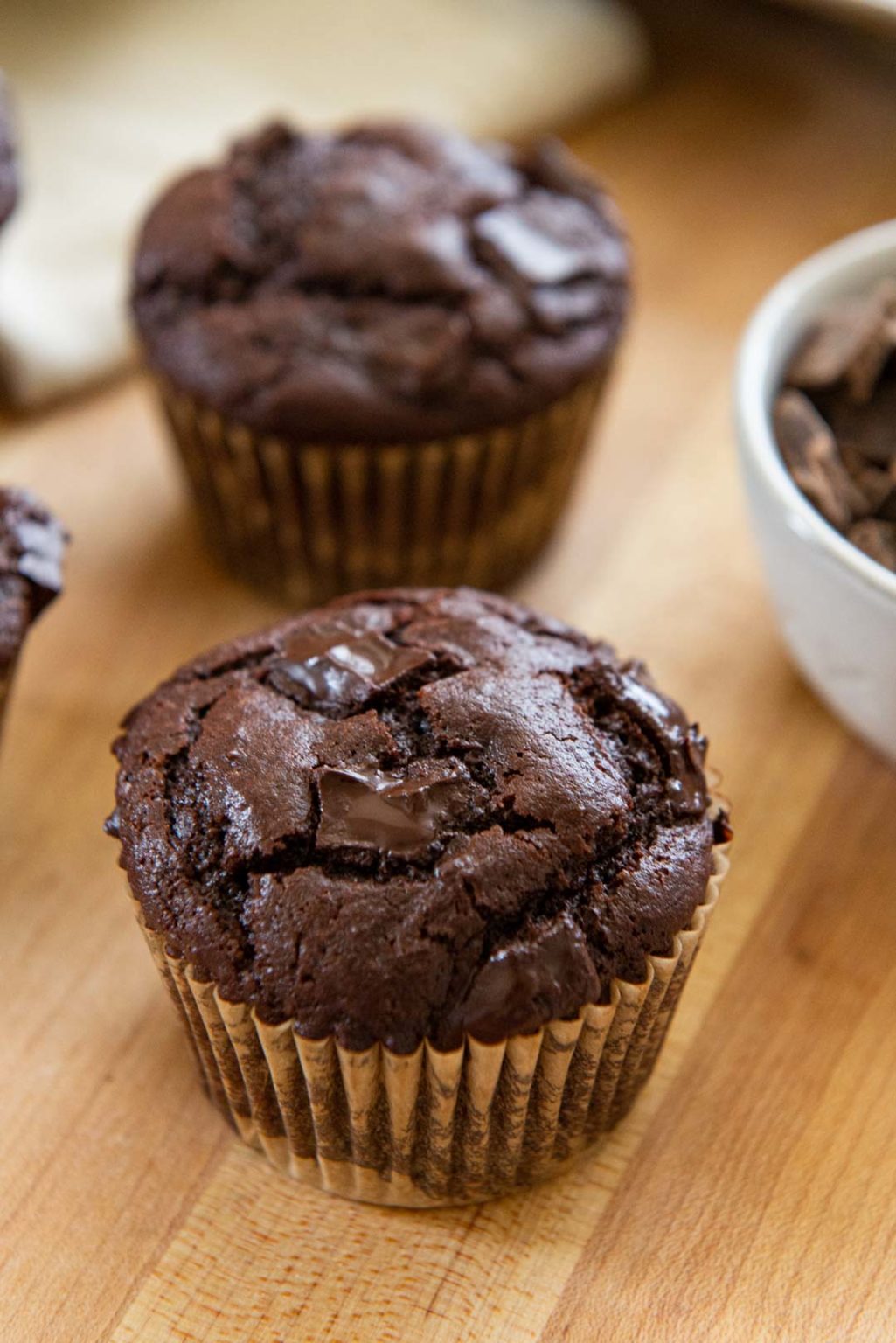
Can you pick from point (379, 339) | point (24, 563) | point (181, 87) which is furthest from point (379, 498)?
point (181, 87)

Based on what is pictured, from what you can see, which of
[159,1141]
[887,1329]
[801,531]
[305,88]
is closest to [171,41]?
[305,88]

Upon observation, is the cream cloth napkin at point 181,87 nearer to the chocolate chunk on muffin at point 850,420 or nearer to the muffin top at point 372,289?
the muffin top at point 372,289

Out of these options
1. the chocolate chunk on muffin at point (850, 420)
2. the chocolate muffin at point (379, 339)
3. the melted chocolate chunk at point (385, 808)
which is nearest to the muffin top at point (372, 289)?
the chocolate muffin at point (379, 339)

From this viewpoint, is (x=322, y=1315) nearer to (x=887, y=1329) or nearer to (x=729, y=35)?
(x=887, y=1329)

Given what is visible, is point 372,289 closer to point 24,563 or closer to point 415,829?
point 24,563

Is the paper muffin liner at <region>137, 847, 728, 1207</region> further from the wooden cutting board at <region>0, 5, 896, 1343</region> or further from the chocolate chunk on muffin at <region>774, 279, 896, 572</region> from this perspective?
the chocolate chunk on muffin at <region>774, 279, 896, 572</region>

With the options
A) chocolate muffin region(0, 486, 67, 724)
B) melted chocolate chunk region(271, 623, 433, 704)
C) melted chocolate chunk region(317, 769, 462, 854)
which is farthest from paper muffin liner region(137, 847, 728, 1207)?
chocolate muffin region(0, 486, 67, 724)
